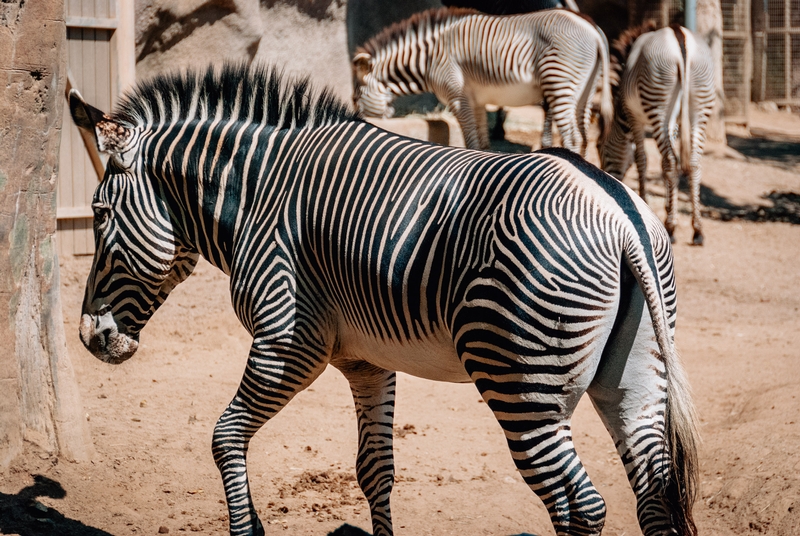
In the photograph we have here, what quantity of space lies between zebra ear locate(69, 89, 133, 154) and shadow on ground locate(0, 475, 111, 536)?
1679mm

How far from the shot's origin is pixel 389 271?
2996 mm

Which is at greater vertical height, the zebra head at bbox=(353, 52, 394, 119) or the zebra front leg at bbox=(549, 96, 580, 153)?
the zebra head at bbox=(353, 52, 394, 119)

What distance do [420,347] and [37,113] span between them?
2266mm

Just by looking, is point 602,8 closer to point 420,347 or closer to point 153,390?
point 153,390

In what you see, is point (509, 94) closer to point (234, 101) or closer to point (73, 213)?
point (73, 213)

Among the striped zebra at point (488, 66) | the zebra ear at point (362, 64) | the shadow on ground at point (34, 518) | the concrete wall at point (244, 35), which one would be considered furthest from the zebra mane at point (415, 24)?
the shadow on ground at point (34, 518)

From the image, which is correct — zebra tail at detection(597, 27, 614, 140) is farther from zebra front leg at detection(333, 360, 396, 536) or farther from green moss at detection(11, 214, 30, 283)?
green moss at detection(11, 214, 30, 283)

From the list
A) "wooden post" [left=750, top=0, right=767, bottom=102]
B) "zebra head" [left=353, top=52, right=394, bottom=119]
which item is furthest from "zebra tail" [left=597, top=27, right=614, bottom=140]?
"wooden post" [left=750, top=0, right=767, bottom=102]

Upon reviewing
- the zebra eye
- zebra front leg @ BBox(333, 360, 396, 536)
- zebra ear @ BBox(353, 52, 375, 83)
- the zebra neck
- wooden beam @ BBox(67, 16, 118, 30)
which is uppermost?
wooden beam @ BBox(67, 16, 118, 30)

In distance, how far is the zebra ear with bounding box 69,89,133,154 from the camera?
3391 millimetres

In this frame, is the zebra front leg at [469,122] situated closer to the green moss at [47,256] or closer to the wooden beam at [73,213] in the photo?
the wooden beam at [73,213]

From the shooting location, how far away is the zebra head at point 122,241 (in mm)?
3471

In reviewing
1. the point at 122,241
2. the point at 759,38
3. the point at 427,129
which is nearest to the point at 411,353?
the point at 122,241

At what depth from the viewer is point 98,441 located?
4.69 meters
